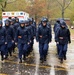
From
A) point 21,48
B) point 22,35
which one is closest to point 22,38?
point 22,35

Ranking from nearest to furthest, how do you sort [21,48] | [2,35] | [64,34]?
[64,34], [21,48], [2,35]

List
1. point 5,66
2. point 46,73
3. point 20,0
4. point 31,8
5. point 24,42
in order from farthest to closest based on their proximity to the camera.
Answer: point 31,8 < point 20,0 < point 24,42 < point 5,66 < point 46,73

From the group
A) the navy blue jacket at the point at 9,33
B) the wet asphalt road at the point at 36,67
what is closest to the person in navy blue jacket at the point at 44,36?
the wet asphalt road at the point at 36,67

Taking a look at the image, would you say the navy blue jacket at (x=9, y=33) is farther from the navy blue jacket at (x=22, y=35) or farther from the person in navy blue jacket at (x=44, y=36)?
the person in navy blue jacket at (x=44, y=36)

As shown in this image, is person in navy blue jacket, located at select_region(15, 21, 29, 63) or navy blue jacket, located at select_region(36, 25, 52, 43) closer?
person in navy blue jacket, located at select_region(15, 21, 29, 63)

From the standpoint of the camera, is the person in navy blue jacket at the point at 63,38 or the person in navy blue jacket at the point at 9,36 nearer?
the person in navy blue jacket at the point at 63,38

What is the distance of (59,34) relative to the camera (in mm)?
12602

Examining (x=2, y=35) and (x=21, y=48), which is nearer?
(x=21, y=48)

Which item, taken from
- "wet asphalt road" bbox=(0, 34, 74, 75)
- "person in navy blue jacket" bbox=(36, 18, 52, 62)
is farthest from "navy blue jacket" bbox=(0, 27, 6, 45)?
"person in navy blue jacket" bbox=(36, 18, 52, 62)

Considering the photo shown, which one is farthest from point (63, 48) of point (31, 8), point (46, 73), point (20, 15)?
point (31, 8)

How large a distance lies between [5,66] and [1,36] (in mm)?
1719

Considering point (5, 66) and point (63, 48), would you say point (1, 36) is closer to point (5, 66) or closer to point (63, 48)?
point (5, 66)

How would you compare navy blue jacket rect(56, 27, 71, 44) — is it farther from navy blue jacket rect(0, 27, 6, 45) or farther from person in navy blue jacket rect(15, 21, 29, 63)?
navy blue jacket rect(0, 27, 6, 45)

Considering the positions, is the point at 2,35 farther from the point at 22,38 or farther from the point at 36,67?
the point at 36,67
